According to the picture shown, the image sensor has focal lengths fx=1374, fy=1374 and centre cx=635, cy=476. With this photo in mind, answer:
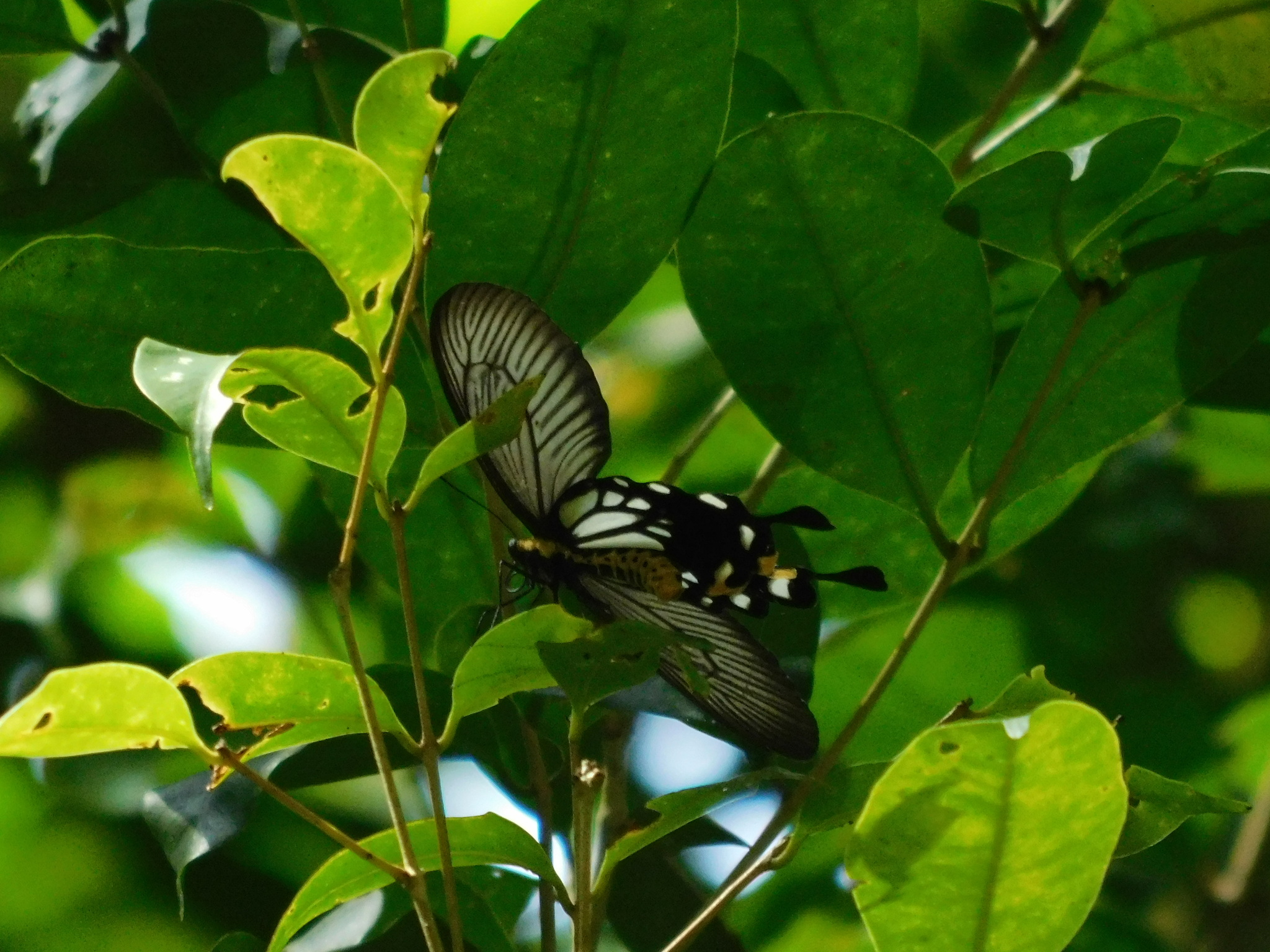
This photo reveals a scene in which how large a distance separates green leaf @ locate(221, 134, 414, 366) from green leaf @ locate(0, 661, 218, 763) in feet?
0.59

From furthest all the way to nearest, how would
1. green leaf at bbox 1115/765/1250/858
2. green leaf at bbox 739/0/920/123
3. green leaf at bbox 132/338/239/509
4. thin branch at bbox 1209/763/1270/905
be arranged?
thin branch at bbox 1209/763/1270/905
green leaf at bbox 739/0/920/123
green leaf at bbox 1115/765/1250/858
green leaf at bbox 132/338/239/509

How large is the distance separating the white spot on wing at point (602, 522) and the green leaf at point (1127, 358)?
252 millimetres

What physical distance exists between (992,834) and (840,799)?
0.19 meters

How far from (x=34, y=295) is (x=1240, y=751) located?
1.76 metres

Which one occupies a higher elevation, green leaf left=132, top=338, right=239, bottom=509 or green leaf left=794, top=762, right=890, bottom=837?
green leaf left=132, top=338, right=239, bottom=509

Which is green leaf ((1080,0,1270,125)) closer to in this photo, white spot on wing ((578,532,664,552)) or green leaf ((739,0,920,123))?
Result: green leaf ((739,0,920,123))

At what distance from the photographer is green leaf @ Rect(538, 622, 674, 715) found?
687 millimetres

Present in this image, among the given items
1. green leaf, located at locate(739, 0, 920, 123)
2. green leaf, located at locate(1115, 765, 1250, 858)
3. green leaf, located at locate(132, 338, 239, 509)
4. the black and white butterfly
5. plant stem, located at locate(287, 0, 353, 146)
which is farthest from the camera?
green leaf, located at locate(739, 0, 920, 123)

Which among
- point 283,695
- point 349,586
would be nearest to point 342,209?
point 349,586

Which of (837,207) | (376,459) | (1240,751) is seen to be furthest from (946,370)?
(1240,751)

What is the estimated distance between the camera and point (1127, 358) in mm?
907

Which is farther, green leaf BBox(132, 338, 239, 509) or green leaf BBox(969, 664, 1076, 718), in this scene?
green leaf BBox(969, 664, 1076, 718)

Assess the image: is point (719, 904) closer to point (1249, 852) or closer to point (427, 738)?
point (427, 738)

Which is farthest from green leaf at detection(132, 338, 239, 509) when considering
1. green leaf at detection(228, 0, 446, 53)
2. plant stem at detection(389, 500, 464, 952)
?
green leaf at detection(228, 0, 446, 53)
